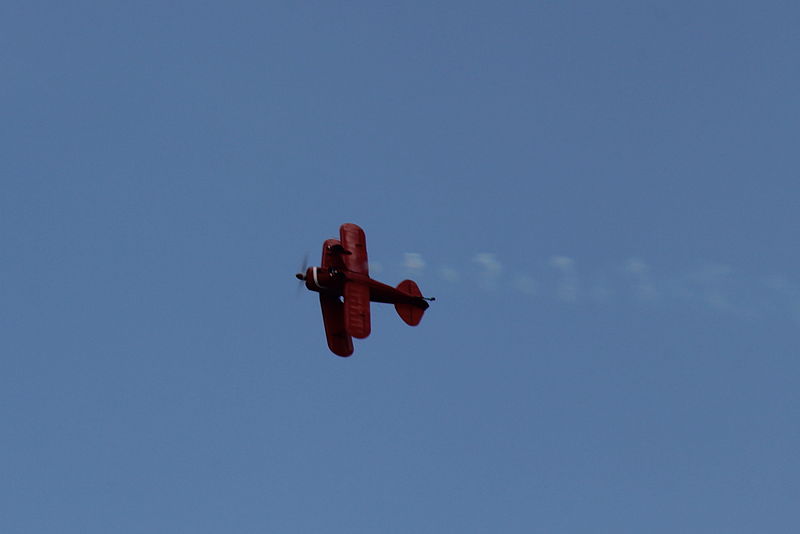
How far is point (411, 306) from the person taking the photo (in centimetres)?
7494

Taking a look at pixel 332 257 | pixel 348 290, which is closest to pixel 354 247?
pixel 332 257

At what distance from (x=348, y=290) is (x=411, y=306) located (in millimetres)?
5048

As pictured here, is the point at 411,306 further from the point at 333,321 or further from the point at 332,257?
the point at 332,257

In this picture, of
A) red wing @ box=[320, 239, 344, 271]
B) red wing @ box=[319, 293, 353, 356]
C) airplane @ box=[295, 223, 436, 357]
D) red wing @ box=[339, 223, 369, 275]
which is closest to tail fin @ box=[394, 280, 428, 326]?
airplane @ box=[295, 223, 436, 357]

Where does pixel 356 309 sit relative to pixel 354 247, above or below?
below

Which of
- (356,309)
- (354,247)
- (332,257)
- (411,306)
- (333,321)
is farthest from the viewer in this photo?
(411,306)

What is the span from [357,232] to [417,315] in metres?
5.29

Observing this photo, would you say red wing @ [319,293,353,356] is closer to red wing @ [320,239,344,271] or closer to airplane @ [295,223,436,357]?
airplane @ [295,223,436,357]

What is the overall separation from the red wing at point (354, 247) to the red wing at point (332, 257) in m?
0.52

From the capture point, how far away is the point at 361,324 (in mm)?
69562

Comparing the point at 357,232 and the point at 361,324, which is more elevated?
the point at 357,232

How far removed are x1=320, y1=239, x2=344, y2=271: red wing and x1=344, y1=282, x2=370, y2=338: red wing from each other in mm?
1240

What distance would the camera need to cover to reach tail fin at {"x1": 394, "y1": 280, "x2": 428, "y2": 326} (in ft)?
245

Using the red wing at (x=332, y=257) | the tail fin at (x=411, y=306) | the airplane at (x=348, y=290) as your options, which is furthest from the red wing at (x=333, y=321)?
the tail fin at (x=411, y=306)
